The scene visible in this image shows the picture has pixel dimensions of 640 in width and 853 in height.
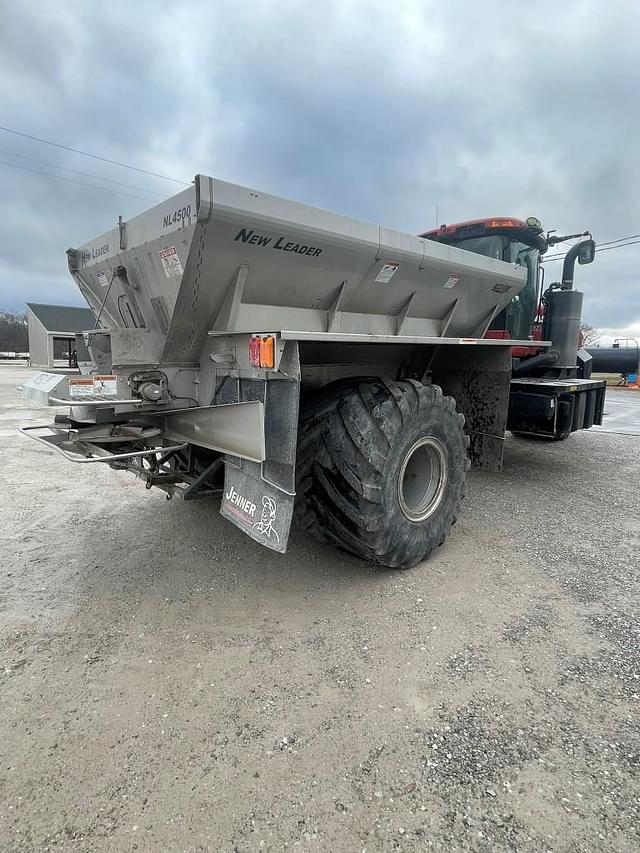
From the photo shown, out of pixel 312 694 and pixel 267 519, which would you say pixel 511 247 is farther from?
pixel 312 694

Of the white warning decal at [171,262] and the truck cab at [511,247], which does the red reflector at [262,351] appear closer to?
the white warning decal at [171,262]

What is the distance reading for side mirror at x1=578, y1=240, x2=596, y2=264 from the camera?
6.01 m

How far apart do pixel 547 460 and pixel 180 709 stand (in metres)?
A: 6.31

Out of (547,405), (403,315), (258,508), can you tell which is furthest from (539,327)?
(258,508)

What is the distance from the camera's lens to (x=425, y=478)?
12.4 ft

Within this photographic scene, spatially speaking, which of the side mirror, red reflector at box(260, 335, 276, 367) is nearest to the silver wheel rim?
red reflector at box(260, 335, 276, 367)

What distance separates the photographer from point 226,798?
1.77m

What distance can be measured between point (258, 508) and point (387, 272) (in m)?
1.99

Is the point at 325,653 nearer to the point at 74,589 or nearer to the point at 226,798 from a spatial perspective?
the point at 226,798

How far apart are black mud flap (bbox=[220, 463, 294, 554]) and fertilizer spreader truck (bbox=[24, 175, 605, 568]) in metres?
0.01

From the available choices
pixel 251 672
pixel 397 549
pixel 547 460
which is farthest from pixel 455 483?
pixel 547 460

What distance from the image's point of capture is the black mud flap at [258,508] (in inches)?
109

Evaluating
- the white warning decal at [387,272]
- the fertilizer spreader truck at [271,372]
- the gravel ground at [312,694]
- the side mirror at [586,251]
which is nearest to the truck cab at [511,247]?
the side mirror at [586,251]

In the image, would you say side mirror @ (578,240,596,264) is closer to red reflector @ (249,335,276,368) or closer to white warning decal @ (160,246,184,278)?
red reflector @ (249,335,276,368)
